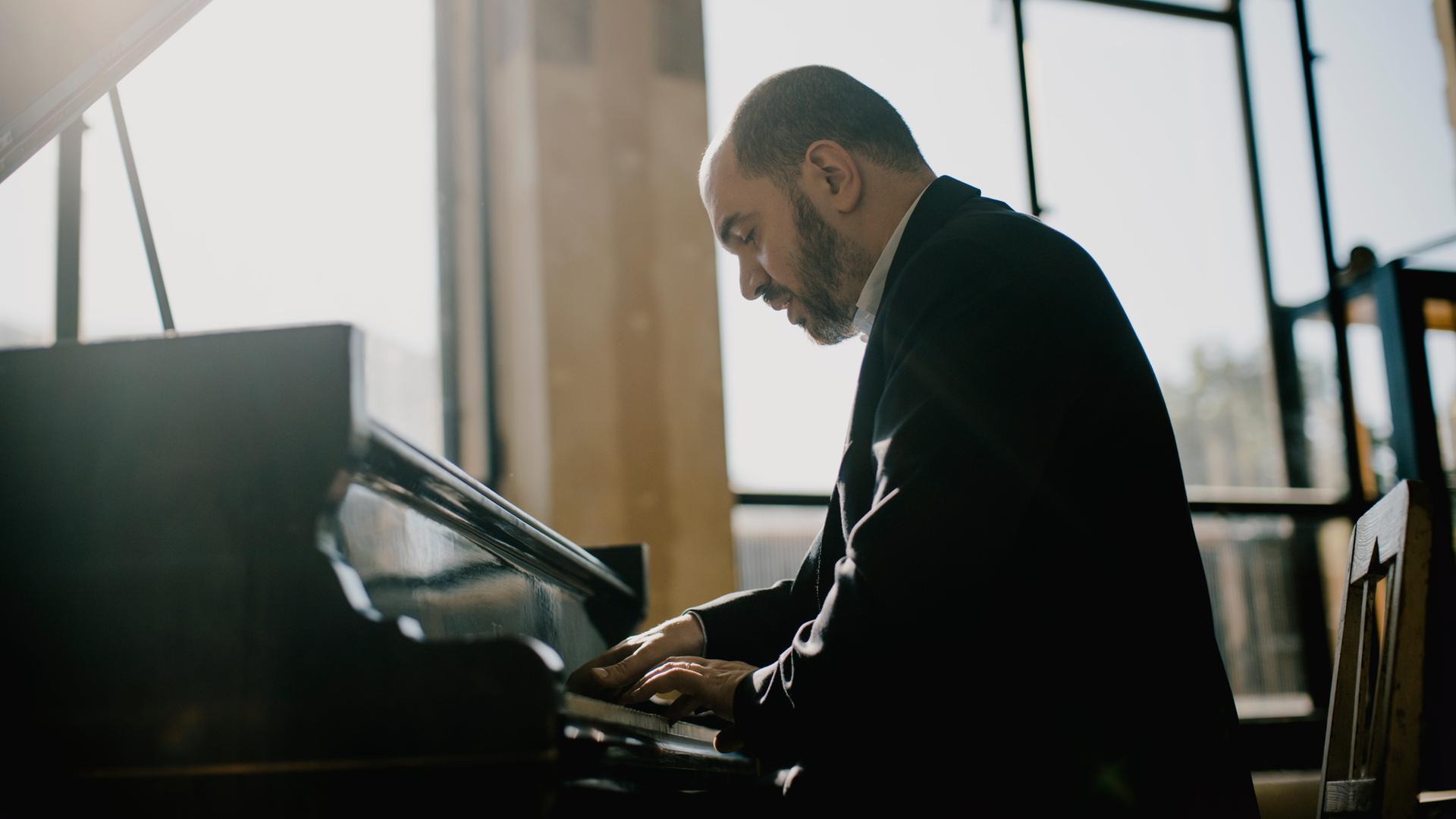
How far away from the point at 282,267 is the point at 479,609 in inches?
102

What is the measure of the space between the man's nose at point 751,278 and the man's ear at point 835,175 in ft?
0.55

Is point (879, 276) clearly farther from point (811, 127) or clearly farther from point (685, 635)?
point (685, 635)

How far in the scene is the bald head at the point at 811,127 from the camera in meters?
1.65

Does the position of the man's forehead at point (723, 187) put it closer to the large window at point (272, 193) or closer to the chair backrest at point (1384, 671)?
the chair backrest at point (1384, 671)

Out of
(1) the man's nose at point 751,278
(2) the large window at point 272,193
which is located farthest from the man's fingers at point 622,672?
(2) the large window at point 272,193

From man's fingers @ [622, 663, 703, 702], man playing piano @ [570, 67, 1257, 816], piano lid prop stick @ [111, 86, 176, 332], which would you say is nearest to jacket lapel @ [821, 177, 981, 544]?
man playing piano @ [570, 67, 1257, 816]

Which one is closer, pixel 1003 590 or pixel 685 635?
pixel 1003 590

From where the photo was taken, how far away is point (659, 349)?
3770 mm

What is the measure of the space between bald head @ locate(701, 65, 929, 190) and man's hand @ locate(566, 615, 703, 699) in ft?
2.12

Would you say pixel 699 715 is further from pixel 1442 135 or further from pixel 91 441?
pixel 1442 135

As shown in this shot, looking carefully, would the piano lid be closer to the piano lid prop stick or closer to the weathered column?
the piano lid prop stick

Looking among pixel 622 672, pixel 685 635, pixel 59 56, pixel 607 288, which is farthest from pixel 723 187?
pixel 607 288

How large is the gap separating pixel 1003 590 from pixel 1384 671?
87 centimetres

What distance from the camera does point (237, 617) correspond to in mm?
878
